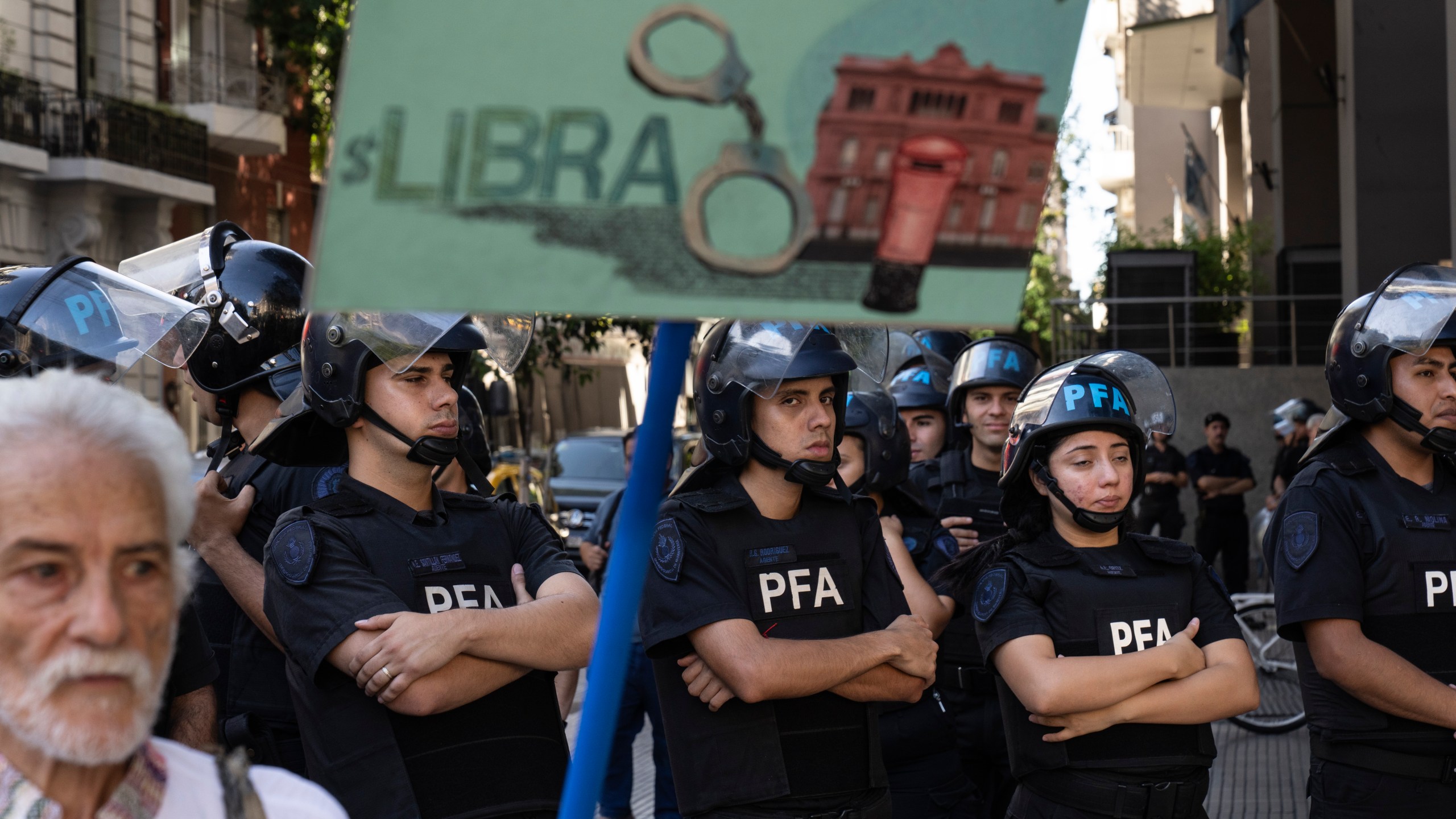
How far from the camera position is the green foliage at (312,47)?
22438 millimetres

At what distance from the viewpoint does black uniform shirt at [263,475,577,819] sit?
3.25 metres

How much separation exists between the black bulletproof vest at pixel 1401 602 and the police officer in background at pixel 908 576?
1205mm

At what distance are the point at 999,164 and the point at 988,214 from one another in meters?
0.07

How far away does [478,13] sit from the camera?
164 cm

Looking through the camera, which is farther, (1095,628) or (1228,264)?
(1228,264)

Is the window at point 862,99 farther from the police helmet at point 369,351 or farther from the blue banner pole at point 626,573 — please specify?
the police helmet at point 369,351

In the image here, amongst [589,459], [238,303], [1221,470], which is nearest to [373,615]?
[238,303]

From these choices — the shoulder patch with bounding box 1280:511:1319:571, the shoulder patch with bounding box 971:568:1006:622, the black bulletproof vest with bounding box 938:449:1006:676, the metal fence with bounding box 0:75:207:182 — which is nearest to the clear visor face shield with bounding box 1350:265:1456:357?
the shoulder patch with bounding box 1280:511:1319:571

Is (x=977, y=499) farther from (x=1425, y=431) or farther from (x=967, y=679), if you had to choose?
(x=1425, y=431)

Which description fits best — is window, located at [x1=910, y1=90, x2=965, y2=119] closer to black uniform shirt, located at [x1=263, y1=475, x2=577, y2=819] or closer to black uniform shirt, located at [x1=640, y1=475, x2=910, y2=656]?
black uniform shirt, located at [x1=263, y1=475, x2=577, y2=819]

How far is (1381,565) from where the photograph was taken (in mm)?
4129

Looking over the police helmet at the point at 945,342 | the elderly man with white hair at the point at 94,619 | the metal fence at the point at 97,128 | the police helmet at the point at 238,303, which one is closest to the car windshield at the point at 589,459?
the metal fence at the point at 97,128

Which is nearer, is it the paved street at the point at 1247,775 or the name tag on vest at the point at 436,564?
the name tag on vest at the point at 436,564

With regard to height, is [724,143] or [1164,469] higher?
[724,143]
